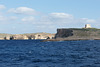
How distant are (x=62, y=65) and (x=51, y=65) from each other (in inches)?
69.5

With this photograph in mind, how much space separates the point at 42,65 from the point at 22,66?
10.6ft

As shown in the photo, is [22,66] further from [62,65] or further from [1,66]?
[62,65]

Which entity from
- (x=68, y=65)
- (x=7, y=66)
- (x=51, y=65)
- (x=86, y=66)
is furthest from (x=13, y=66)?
(x=86, y=66)

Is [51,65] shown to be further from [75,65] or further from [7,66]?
[7,66]

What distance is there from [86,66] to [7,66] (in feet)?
40.4

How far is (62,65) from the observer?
3428 centimetres

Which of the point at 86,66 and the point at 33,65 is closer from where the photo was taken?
the point at 86,66

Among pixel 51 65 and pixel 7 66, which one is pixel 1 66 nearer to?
pixel 7 66

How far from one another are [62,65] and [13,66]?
769 centimetres

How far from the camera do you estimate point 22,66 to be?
33.9 metres

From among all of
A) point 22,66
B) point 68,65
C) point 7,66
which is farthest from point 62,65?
point 7,66

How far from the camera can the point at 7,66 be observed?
113 feet

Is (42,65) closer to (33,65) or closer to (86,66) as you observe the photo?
(33,65)

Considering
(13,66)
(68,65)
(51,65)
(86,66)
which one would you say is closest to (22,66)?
(13,66)
